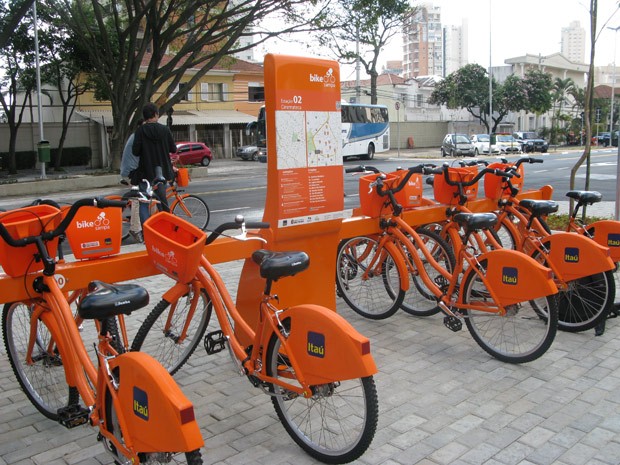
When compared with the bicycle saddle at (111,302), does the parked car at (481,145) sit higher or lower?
higher

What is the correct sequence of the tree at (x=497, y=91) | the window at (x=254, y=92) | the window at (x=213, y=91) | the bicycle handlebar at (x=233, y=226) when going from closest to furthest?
the bicycle handlebar at (x=233, y=226) → the window at (x=213, y=91) → the window at (x=254, y=92) → the tree at (x=497, y=91)

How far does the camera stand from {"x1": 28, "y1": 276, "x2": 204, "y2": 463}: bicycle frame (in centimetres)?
234

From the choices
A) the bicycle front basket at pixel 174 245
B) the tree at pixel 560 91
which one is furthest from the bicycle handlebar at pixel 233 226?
the tree at pixel 560 91

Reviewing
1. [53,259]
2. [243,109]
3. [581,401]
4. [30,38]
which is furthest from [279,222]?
[243,109]

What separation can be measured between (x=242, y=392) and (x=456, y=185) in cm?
270

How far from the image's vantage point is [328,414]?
3.37 meters

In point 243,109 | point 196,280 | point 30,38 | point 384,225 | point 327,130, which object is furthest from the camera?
point 243,109

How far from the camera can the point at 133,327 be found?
5379 mm

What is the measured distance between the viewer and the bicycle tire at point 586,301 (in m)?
4.74

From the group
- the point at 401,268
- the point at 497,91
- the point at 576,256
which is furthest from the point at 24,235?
the point at 497,91

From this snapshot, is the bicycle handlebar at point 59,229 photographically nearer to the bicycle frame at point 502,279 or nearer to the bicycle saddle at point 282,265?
the bicycle saddle at point 282,265

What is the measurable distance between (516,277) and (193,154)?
3002 centimetres

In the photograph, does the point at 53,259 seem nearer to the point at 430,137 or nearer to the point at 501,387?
the point at 501,387

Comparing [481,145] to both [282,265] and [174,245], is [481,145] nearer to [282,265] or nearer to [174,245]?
[174,245]
